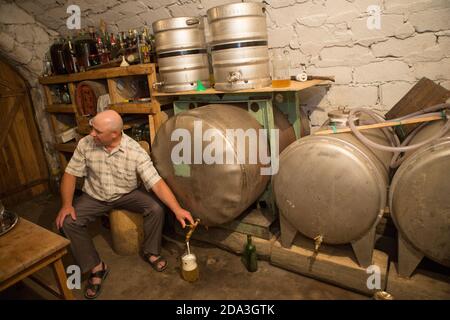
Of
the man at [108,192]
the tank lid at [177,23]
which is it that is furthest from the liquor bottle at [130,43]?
the man at [108,192]

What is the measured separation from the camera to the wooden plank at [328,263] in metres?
2.18

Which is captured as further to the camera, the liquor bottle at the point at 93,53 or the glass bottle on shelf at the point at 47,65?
the glass bottle on shelf at the point at 47,65

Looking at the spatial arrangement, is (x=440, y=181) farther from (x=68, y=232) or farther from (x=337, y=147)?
(x=68, y=232)

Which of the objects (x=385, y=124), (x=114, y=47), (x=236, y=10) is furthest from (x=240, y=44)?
(x=114, y=47)

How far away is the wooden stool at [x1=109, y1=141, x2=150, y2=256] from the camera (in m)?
2.90

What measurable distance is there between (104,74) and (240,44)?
1.72 metres

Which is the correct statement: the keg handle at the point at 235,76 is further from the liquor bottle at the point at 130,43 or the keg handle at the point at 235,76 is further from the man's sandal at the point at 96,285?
the man's sandal at the point at 96,285

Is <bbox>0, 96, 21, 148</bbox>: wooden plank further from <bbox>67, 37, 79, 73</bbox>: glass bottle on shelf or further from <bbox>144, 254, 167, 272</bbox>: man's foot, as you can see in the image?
<bbox>144, 254, 167, 272</bbox>: man's foot

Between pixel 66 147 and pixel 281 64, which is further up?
pixel 281 64

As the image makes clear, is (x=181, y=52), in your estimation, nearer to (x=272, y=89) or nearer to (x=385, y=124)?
(x=272, y=89)

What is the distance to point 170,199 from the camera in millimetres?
2557

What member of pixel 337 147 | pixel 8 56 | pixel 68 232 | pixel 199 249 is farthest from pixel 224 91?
pixel 8 56

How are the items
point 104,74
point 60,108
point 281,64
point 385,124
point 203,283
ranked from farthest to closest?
point 60,108, point 104,74, point 281,64, point 203,283, point 385,124

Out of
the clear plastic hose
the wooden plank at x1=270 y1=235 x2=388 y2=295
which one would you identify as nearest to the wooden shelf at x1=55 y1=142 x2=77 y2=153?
the wooden plank at x1=270 y1=235 x2=388 y2=295
